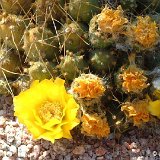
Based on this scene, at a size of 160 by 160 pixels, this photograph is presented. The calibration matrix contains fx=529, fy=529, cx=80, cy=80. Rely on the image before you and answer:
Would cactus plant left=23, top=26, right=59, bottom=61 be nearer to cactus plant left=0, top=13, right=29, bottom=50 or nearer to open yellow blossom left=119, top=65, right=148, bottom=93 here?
cactus plant left=0, top=13, right=29, bottom=50

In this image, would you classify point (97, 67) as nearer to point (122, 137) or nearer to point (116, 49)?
point (116, 49)

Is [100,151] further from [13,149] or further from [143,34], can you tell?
[143,34]

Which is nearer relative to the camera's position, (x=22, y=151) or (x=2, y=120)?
(x=22, y=151)

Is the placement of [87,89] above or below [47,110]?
above

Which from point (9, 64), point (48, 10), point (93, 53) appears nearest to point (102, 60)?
point (93, 53)

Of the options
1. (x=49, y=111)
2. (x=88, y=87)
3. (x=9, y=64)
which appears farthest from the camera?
(x=9, y=64)

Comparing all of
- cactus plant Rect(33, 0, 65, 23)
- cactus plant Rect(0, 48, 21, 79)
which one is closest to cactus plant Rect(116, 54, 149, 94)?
cactus plant Rect(33, 0, 65, 23)
